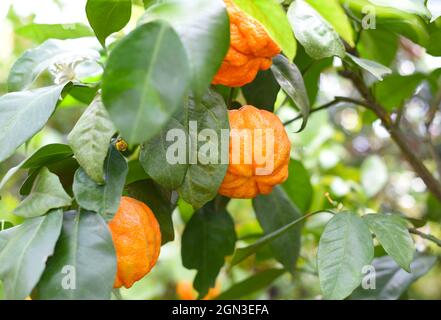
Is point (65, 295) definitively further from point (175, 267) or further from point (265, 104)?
point (175, 267)

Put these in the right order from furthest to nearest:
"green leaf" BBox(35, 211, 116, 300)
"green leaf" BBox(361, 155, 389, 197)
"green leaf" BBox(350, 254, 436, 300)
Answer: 1. "green leaf" BBox(361, 155, 389, 197)
2. "green leaf" BBox(350, 254, 436, 300)
3. "green leaf" BBox(35, 211, 116, 300)

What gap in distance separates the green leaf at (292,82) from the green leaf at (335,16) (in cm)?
11

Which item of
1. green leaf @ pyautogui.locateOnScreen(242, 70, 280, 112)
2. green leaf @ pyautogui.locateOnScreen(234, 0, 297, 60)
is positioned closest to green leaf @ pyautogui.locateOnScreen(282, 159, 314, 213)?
green leaf @ pyautogui.locateOnScreen(242, 70, 280, 112)

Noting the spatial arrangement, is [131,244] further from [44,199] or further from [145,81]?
[145,81]

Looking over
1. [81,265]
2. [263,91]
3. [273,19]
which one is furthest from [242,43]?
[81,265]

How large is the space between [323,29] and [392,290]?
1.57 feet

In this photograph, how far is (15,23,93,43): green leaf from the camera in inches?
38.5

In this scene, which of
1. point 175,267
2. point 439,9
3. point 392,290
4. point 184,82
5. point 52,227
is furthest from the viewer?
point 175,267

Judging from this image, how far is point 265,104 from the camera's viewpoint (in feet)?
2.62

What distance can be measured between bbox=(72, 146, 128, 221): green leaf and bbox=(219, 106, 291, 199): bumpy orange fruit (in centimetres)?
12

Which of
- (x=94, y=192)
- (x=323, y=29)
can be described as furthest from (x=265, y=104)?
(x=94, y=192)

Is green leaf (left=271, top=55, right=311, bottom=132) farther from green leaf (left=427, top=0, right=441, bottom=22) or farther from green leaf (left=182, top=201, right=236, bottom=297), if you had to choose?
green leaf (left=182, top=201, right=236, bottom=297)

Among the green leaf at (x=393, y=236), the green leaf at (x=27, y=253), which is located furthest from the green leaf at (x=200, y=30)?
the green leaf at (x=393, y=236)

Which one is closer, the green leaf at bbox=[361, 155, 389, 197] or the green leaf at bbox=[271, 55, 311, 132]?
the green leaf at bbox=[271, 55, 311, 132]
